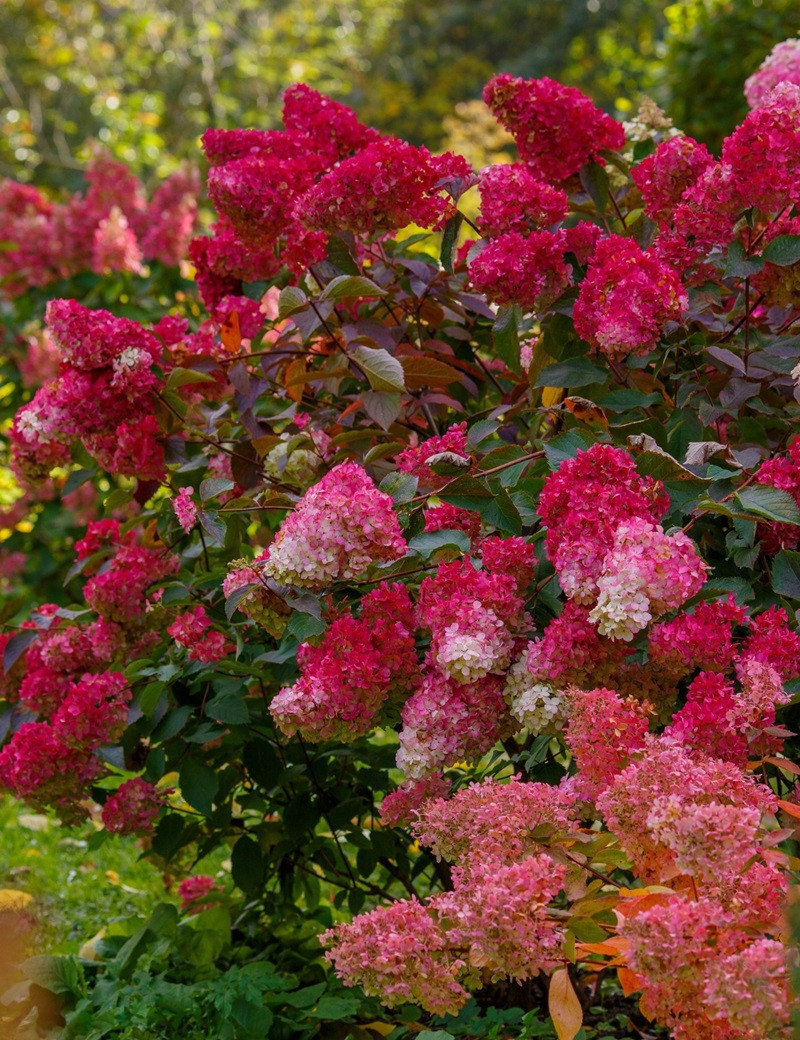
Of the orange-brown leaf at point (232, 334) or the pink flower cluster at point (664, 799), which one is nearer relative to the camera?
the pink flower cluster at point (664, 799)

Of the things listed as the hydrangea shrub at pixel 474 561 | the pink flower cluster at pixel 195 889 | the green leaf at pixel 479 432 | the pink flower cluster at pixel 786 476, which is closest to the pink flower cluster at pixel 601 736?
the hydrangea shrub at pixel 474 561

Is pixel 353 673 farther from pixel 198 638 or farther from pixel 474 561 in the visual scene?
pixel 198 638

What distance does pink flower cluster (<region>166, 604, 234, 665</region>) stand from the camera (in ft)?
6.61

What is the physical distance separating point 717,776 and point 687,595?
229mm

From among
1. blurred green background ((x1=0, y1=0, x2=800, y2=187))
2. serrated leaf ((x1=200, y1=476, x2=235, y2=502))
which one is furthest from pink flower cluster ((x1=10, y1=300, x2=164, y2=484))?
blurred green background ((x1=0, y1=0, x2=800, y2=187))

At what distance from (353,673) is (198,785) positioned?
803mm

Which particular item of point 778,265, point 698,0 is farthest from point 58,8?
point 778,265

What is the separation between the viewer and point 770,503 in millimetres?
1537

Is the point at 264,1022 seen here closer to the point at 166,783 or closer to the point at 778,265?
the point at 166,783

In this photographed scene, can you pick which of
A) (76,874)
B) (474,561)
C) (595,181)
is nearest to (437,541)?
(474,561)

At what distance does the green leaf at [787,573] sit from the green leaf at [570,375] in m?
0.44

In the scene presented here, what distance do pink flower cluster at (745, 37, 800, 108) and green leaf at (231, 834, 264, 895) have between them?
5.91ft

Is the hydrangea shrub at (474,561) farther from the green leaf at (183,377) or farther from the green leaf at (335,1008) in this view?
the green leaf at (335,1008)

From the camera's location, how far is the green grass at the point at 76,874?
3.03m
